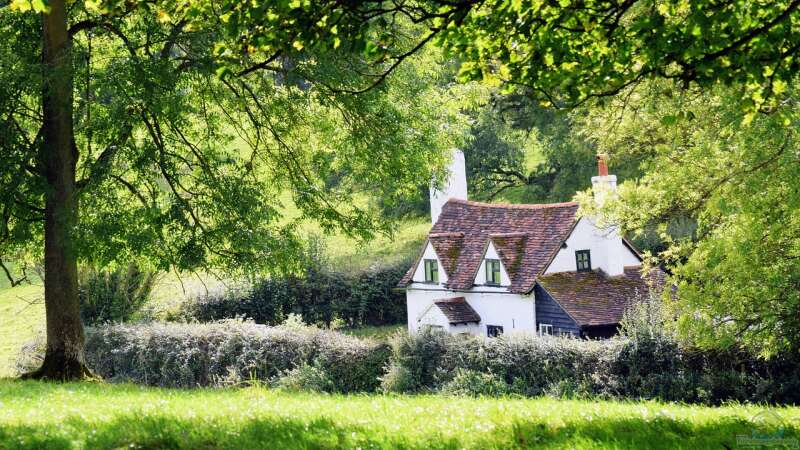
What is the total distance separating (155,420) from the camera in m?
8.63

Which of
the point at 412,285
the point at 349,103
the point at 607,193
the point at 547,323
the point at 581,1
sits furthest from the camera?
the point at 412,285

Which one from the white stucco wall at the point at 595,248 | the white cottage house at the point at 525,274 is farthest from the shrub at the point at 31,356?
the white stucco wall at the point at 595,248

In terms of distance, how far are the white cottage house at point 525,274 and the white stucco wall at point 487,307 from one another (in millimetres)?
36

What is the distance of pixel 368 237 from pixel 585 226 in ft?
57.3

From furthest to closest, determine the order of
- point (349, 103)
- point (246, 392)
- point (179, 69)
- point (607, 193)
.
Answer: point (607, 193) < point (349, 103) < point (179, 69) < point (246, 392)

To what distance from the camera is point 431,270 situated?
37875 mm

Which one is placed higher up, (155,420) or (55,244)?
(55,244)

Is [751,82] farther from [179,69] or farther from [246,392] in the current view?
[179,69]

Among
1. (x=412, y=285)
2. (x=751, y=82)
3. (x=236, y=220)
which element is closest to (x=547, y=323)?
(x=412, y=285)

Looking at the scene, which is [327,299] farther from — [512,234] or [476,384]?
[476,384]

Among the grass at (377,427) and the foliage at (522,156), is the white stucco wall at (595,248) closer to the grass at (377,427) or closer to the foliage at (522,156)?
the foliage at (522,156)

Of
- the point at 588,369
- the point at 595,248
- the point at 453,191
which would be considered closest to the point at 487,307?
the point at 595,248

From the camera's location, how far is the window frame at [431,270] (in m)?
37.6

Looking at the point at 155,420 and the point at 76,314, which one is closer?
the point at 155,420
